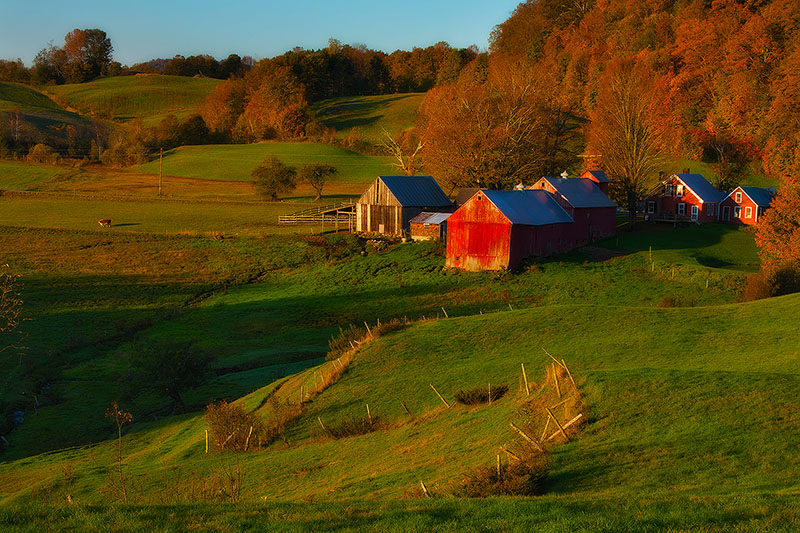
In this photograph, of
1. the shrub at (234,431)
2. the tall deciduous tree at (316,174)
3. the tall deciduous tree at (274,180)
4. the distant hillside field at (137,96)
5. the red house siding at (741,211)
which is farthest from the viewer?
the distant hillside field at (137,96)

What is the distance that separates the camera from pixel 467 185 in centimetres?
6731

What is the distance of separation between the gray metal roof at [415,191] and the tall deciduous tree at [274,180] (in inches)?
1112

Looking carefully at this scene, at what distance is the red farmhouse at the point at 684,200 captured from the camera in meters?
66.4

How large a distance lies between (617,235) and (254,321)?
33186 millimetres

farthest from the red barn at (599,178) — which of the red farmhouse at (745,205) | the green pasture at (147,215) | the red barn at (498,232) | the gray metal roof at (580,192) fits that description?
the green pasture at (147,215)

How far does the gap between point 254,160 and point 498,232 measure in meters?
80.8

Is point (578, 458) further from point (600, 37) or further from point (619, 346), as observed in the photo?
point (600, 37)

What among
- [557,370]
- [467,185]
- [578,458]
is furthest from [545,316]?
[467,185]

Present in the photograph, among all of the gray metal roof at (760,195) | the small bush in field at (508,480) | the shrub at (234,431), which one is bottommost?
the shrub at (234,431)

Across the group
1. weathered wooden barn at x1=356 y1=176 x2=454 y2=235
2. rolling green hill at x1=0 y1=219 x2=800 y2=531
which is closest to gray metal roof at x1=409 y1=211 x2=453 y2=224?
weathered wooden barn at x1=356 y1=176 x2=454 y2=235

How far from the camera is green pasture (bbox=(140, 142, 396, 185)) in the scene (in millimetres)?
112250

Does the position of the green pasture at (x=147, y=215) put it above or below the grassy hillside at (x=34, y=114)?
below

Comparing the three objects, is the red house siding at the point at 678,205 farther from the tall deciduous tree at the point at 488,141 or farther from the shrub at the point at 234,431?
the shrub at the point at 234,431

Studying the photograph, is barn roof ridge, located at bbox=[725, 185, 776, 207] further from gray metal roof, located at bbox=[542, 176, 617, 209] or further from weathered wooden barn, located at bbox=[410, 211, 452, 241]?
weathered wooden barn, located at bbox=[410, 211, 452, 241]
